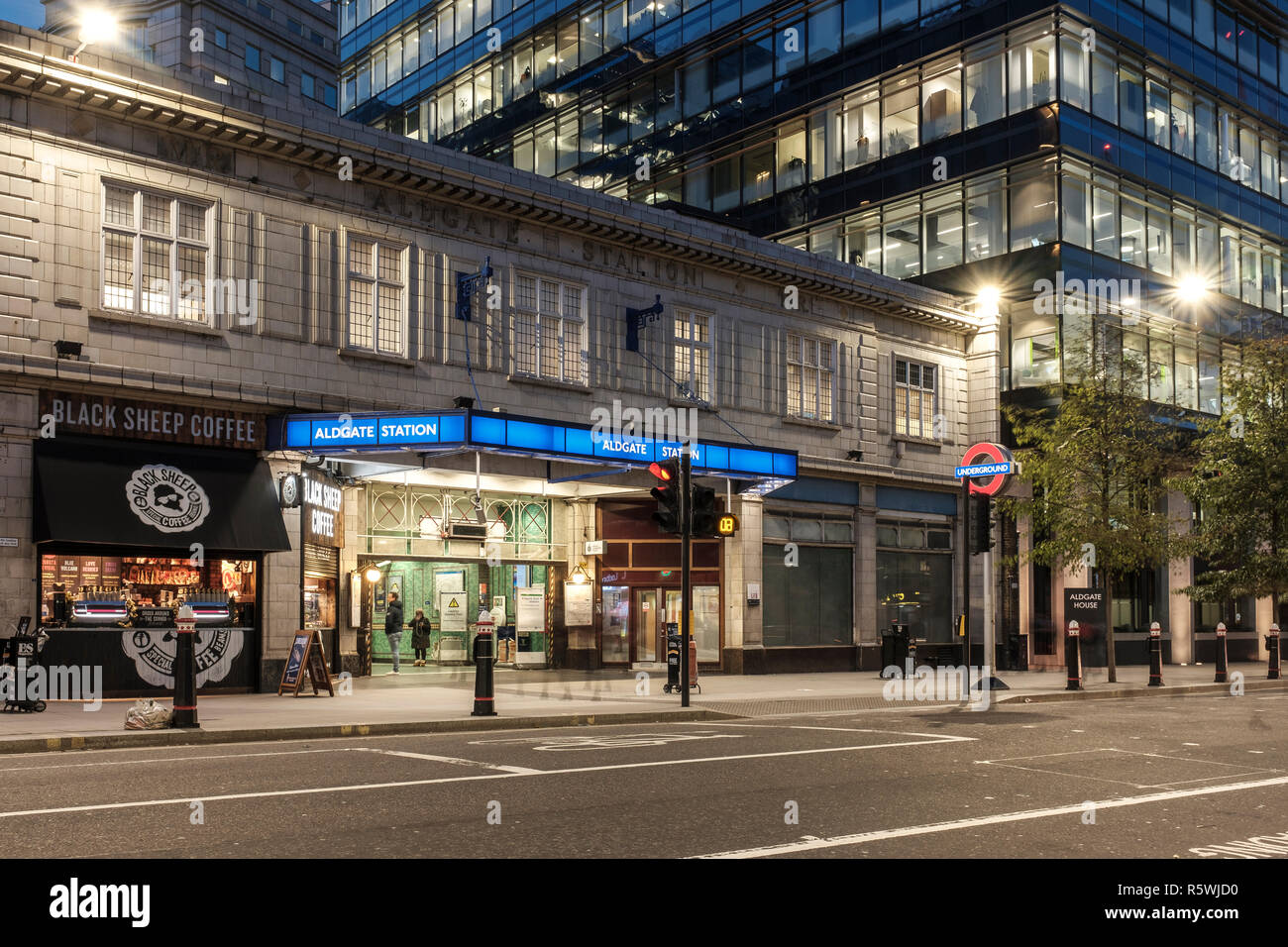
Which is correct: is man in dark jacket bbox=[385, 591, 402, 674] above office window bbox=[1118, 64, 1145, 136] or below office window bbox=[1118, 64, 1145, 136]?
below

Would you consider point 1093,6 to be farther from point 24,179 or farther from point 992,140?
point 24,179

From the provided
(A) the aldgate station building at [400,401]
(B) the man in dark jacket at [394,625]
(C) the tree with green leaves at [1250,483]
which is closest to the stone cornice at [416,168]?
(A) the aldgate station building at [400,401]

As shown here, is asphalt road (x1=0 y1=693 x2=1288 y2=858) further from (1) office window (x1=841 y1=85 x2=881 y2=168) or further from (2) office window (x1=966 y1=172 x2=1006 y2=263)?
(1) office window (x1=841 y1=85 x2=881 y2=168)

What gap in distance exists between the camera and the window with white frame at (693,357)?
2867 centimetres

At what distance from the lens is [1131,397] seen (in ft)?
91.8

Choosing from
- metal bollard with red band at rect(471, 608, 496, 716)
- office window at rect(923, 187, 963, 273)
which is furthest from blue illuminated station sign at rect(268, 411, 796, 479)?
office window at rect(923, 187, 963, 273)

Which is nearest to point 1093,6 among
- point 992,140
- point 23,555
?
point 992,140

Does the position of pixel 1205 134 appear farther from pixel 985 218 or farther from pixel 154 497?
pixel 154 497

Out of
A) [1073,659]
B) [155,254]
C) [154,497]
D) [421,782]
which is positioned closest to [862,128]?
Result: [1073,659]

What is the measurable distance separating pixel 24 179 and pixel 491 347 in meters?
8.92

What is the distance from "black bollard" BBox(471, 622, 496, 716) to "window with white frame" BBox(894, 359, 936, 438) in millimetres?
19102

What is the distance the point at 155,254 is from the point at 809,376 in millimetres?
Answer: 16279

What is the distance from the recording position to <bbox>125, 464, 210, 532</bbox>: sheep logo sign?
1991cm

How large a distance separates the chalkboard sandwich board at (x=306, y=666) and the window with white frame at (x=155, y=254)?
561 cm
